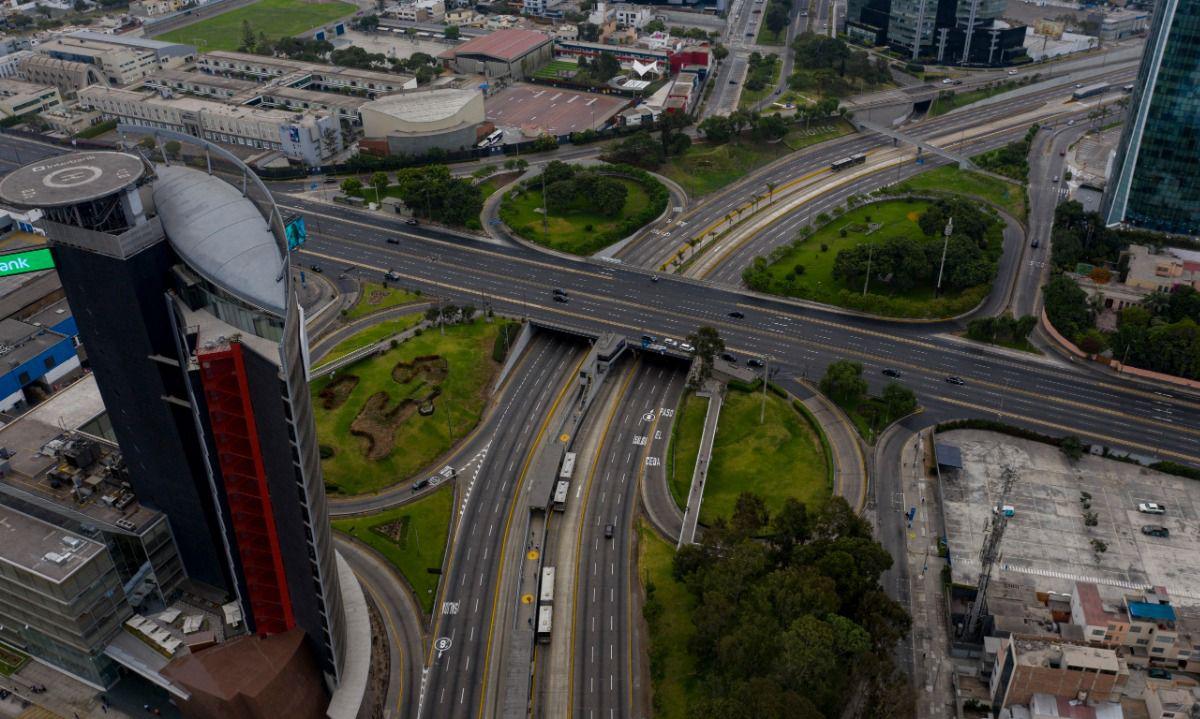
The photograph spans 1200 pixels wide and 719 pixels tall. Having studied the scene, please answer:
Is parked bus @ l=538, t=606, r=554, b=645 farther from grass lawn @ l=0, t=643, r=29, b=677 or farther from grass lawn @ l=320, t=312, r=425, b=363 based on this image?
grass lawn @ l=320, t=312, r=425, b=363

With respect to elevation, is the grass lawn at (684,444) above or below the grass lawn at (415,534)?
above

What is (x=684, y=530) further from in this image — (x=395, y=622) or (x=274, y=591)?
(x=274, y=591)

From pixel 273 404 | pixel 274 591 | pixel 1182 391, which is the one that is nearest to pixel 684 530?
pixel 274 591

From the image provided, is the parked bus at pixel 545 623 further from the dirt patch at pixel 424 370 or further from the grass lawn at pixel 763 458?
the dirt patch at pixel 424 370

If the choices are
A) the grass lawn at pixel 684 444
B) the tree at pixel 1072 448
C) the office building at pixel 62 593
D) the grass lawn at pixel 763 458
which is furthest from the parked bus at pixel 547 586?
the tree at pixel 1072 448

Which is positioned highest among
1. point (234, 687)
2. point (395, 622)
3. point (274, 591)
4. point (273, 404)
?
point (273, 404)

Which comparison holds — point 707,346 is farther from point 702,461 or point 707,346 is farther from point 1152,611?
point 1152,611
